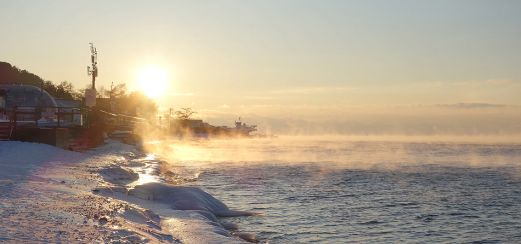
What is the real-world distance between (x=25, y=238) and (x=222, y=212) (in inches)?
403

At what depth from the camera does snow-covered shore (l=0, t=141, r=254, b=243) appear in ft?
34.0

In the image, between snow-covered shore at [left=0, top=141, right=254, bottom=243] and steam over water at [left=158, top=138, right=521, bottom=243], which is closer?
snow-covered shore at [left=0, top=141, right=254, bottom=243]

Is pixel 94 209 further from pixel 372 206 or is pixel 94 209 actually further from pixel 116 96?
pixel 116 96

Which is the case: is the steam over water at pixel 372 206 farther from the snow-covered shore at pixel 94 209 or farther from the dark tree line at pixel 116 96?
the dark tree line at pixel 116 96

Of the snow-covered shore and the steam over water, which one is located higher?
the snow-covered shore

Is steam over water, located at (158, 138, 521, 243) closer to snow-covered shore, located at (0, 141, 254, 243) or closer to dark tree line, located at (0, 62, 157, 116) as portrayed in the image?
snow-covered shore, located at (0, 141, 254, 243)

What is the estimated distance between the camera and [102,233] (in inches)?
414

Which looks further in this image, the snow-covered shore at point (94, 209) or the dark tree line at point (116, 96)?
the dark tree line at point (116, 96)

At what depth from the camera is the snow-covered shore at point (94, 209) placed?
10367 millimetres

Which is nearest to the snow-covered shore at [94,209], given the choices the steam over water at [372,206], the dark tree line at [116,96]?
the steam over water at [372,206]

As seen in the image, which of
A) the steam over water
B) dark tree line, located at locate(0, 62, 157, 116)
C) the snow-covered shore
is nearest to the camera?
the snow-covered shore

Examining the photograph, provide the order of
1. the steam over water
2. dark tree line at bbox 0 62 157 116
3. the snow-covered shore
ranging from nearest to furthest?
the snow-covered shore
the steam over water
dark tree line at bbox 0 62 157 116

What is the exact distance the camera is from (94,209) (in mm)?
13203

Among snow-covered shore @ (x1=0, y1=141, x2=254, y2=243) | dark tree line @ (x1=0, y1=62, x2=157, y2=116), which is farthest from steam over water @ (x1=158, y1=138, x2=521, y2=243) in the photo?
dark tree line @ (x1=0, y1=62, x2=157, y2=116)
